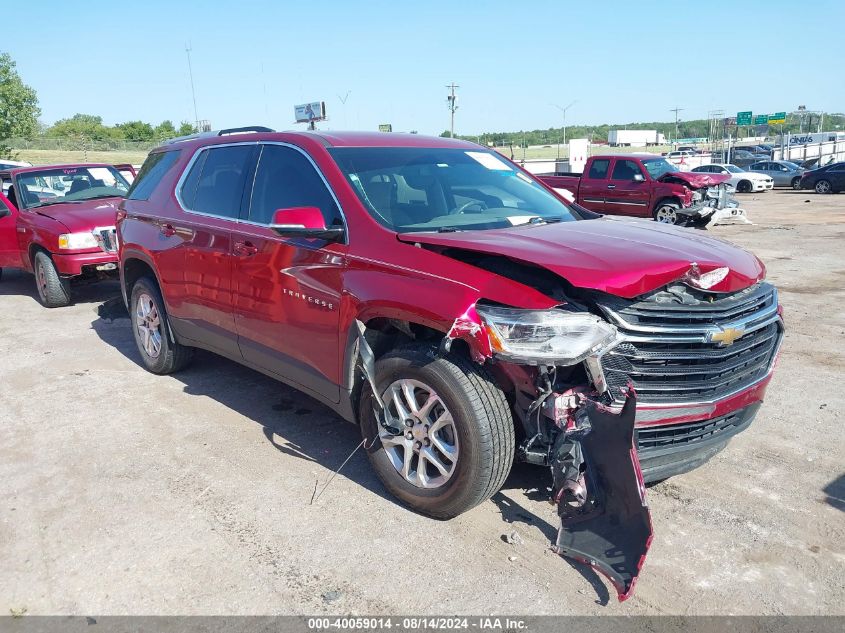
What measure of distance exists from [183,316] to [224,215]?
992 millimetres

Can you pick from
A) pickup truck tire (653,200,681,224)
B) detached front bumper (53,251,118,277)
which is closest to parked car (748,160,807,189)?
pickup truck tire (653,200,681,224)

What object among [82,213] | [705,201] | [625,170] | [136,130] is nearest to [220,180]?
[82,213]

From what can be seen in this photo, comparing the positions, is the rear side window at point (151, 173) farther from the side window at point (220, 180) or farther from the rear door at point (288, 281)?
the rear door at point (288, 281)

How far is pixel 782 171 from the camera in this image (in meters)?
34.2

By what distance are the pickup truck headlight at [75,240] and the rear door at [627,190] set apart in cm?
1331

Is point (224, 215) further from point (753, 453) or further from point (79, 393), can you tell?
point (753, 453)

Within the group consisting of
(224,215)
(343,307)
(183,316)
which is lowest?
(183,316)

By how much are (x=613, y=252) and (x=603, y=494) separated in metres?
1.10

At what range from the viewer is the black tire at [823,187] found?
2970 cm

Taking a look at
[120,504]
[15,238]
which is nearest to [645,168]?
[15,238]

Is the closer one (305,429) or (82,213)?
(305,429)

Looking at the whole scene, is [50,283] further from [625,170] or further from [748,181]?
[748,181]

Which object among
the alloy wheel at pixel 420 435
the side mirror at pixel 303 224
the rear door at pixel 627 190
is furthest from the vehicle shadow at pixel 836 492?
the rear door at pixel 627 190

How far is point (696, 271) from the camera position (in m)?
3.23
